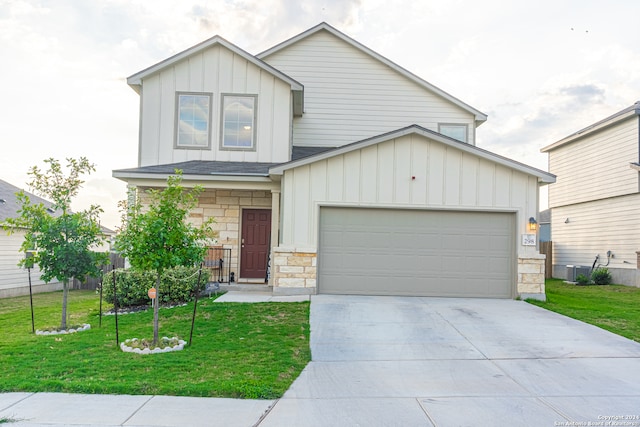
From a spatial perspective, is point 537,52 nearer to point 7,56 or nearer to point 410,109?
point 410,109

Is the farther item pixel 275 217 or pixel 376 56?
pixel 376 56

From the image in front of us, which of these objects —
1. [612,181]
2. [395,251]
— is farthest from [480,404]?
[612,181]

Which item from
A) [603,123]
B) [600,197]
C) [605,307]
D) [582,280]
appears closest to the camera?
[605,307]

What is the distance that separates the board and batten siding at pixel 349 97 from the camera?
51.8 ft

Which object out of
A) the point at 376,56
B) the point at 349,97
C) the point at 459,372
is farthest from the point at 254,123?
the point at 459,372

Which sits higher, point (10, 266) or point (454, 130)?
point (454, 130)

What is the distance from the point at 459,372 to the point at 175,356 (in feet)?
11.8

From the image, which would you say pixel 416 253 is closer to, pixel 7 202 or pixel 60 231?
pixel 60 231

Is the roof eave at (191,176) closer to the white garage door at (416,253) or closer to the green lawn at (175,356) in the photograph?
the white garage door at (416,253)

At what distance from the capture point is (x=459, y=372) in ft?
18.7

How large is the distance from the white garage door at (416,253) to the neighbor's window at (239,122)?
357cm

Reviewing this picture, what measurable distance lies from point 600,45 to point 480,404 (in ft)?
43.8

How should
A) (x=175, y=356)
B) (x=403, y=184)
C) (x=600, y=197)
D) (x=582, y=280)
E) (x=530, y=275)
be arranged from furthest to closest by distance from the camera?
(x=600, y=197)
(x=582, y=280)
(x=403, y=184)
(x=530, y=275)
(x=175, y=356)

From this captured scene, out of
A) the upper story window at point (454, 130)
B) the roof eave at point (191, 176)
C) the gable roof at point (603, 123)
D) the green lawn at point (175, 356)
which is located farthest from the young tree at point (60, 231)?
the gable roof at point (603, 123)
